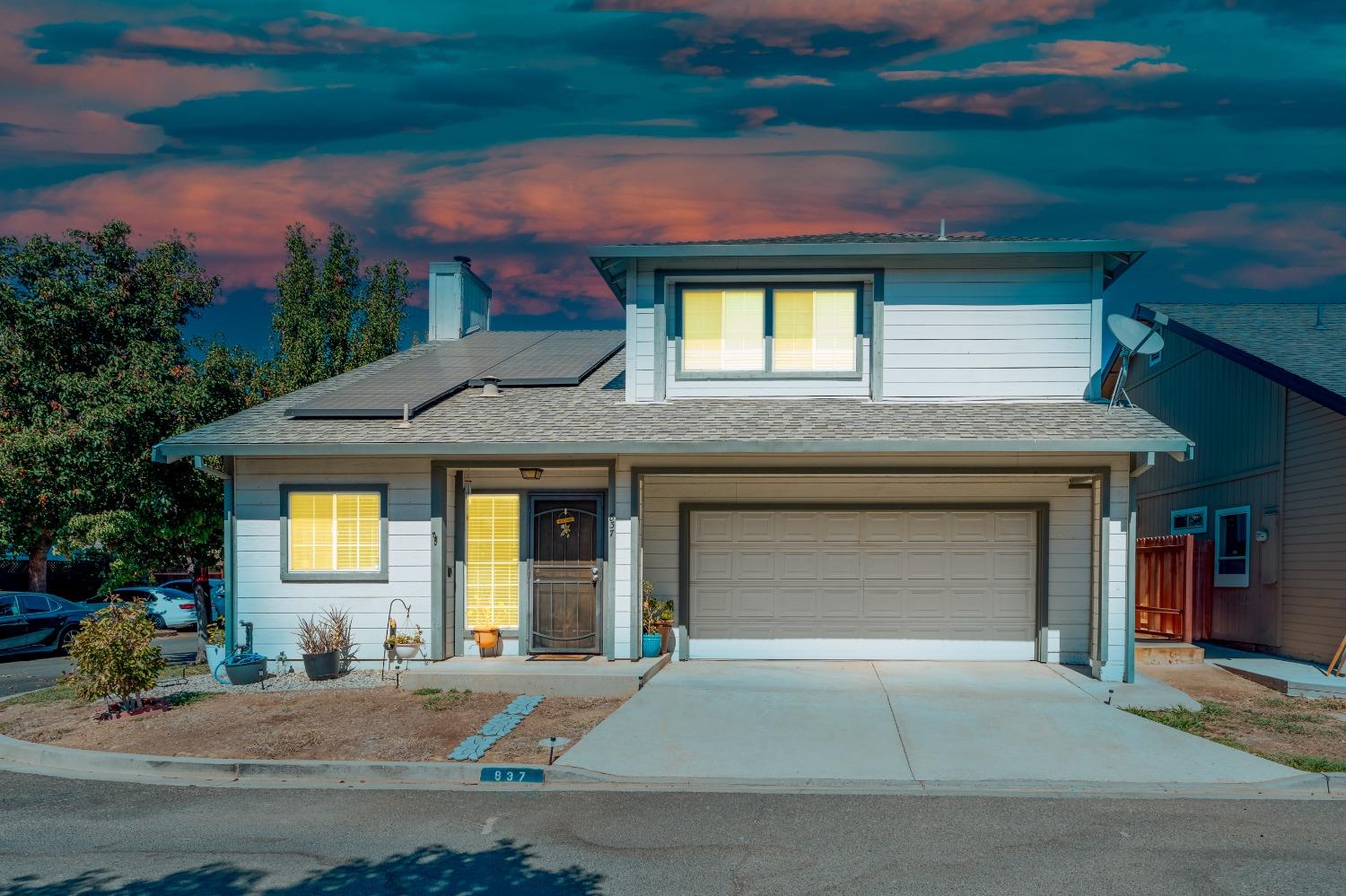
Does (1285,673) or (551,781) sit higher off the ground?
(551,781)

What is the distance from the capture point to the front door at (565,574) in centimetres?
1290

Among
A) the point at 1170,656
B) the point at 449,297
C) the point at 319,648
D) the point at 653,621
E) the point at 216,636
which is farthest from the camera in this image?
the point at 449,297

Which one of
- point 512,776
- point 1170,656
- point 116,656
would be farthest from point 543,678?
point 1170,656

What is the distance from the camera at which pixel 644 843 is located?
6344 mm

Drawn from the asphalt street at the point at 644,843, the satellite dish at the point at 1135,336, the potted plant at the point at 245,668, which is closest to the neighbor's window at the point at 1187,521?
the satellite dish at the point at 1135,336

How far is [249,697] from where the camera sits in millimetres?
11297

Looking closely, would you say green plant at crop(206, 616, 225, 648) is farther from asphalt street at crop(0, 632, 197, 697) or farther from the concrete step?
the concrete step

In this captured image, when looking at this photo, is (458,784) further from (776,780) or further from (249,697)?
(249,697)

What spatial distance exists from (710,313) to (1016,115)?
517 inches

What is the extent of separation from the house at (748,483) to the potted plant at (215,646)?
0.48 metres

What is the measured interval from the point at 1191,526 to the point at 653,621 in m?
11.2

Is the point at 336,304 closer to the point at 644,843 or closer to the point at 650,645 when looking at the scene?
the point at 650,645

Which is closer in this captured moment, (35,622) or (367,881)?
(367,881)

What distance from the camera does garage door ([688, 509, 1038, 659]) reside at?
13.3 m
